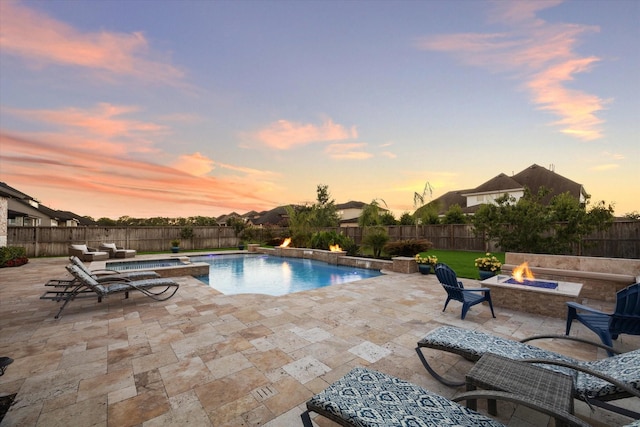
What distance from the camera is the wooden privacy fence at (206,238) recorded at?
38.1 ft

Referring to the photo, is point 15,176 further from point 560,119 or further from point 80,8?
point 560,119

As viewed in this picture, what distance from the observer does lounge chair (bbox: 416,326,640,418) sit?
1.88 metres

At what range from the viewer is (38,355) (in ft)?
11.3

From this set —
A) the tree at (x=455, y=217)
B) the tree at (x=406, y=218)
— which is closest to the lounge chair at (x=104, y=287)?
the tree at (x=406, y=218)

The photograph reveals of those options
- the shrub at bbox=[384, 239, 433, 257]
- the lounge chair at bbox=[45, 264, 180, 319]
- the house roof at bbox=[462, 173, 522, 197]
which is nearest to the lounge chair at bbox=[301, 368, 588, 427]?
the lounge chair at bbox=[45, 264, 180, 319]

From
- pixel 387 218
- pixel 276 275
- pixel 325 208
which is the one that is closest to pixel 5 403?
pixel 276 275

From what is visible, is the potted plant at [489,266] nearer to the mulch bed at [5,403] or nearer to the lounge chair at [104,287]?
the lounge chair at [104,287]

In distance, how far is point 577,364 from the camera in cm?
230

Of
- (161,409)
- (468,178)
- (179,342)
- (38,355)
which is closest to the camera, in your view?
(161,409)

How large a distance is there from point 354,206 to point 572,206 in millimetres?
41951

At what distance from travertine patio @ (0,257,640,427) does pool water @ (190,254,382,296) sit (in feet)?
9.65

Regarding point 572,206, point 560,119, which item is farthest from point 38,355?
point 560,119

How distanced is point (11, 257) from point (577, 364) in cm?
1760

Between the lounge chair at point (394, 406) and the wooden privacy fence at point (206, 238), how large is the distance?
1332cm
